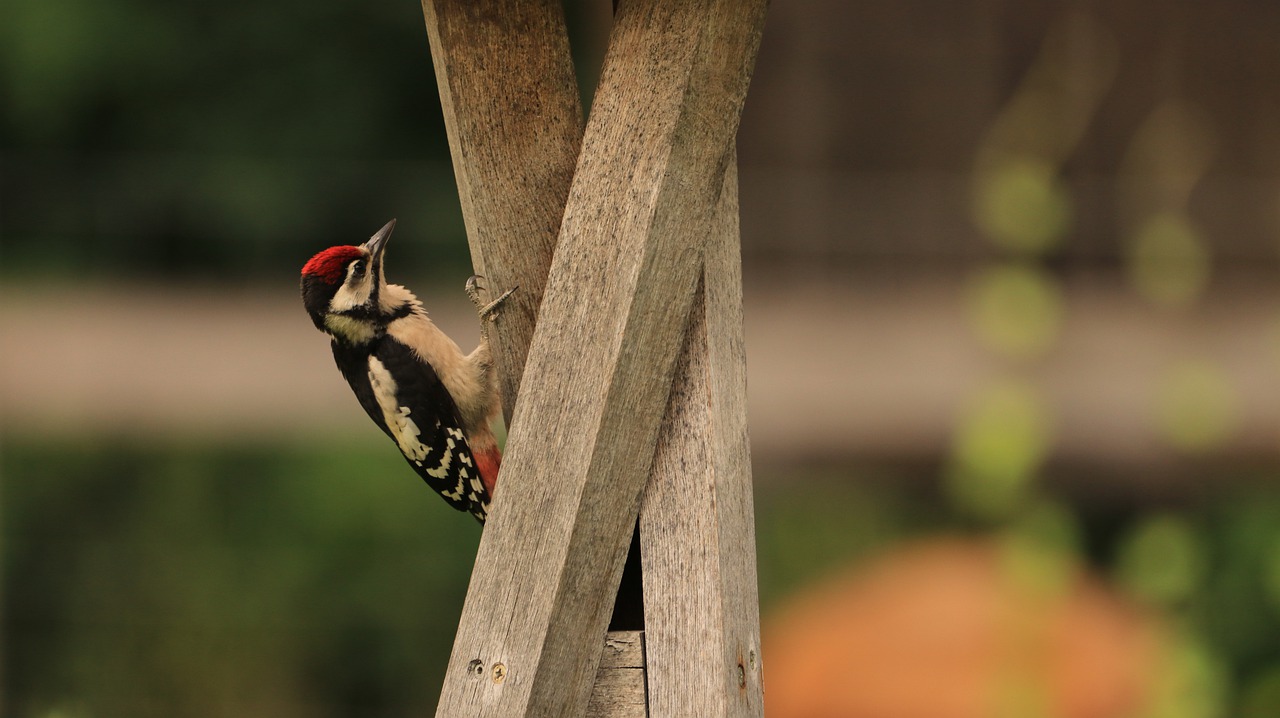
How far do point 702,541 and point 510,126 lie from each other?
442 mm

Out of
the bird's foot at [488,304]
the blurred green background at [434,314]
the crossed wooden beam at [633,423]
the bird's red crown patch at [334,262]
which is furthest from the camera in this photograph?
the blurred green background at [434,314]

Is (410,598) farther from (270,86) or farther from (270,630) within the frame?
(270,86)

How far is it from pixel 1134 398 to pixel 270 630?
2.40 metres

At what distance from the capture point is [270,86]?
418cm

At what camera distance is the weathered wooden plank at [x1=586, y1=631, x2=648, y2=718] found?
46.6 inches

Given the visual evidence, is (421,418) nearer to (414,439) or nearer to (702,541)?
(414,439)

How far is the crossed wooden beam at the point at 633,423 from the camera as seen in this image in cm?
114

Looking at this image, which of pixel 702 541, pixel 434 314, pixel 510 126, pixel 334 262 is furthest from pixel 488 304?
pixel 434 314

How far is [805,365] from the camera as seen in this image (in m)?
3.48

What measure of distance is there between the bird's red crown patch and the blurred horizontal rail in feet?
4.08

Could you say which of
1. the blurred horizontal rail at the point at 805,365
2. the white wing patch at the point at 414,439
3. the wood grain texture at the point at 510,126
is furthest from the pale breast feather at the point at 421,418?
the blurred horizontal rail at the point at 805,365

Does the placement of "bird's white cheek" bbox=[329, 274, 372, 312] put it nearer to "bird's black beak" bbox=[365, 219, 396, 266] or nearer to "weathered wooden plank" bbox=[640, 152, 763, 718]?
"bird's black beak" bbox=[365, 219, 396, 266]

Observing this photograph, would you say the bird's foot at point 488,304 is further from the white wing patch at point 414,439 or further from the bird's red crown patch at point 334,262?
the bird's red crown patch at point 334,262

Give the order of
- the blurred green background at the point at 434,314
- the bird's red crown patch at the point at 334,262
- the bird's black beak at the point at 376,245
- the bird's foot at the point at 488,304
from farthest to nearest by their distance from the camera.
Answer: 1. the blurred green background at the point at 434,314
2. the bird's red crown patch at the point at 334,262
3. the bird's black beak at the point at 376,245
4. the bird's foot at the point at 488,304
